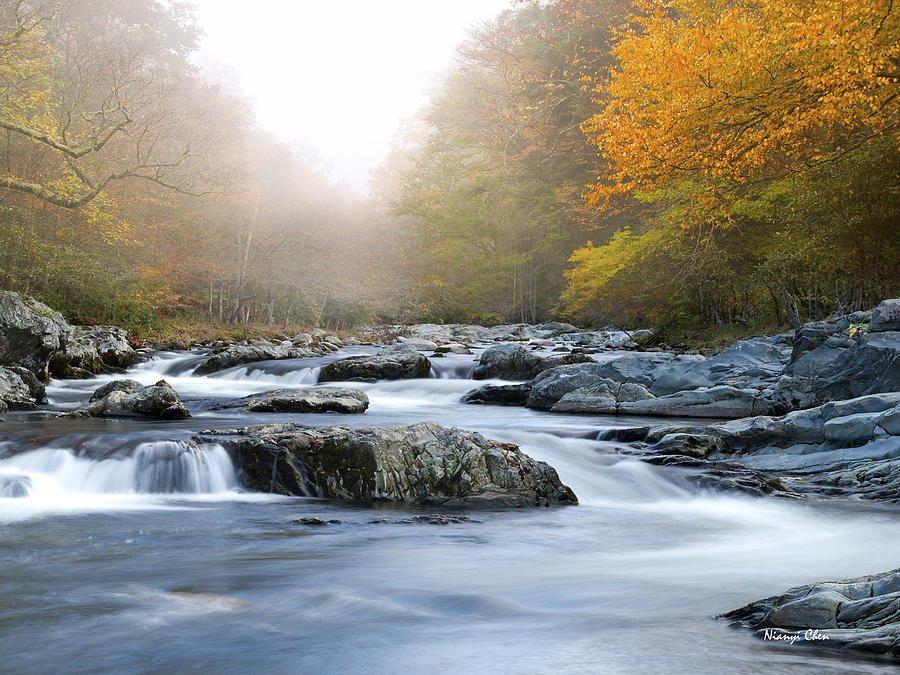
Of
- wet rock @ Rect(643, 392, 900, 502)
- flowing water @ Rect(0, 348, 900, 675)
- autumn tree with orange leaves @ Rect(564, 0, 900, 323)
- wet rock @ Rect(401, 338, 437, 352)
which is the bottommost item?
flowing water @ Rect(0, 348, 900, 675)

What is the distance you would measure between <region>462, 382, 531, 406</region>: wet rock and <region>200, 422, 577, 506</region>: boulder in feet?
23.0

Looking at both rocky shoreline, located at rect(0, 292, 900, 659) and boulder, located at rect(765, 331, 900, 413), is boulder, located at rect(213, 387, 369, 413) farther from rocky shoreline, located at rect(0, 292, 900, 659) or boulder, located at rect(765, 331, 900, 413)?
boulder, located at rect(765, 331, 900, 413)

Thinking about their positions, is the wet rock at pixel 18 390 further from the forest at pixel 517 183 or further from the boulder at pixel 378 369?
the boulder at pixel 378 369

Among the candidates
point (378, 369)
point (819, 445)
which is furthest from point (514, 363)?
point (819, 445)

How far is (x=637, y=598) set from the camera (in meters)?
3.55

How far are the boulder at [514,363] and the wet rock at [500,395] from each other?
2.08 metres

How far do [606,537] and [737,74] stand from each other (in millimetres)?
9403

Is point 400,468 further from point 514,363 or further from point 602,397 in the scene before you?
point 514,363

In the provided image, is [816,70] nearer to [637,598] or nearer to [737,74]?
[737,74]

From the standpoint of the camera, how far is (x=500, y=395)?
13688mm

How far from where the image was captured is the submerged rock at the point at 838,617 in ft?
7.23

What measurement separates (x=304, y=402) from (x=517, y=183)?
2584cm

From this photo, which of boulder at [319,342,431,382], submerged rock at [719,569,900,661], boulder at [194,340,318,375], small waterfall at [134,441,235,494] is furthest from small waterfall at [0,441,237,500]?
boulder at [194,340,318,375]

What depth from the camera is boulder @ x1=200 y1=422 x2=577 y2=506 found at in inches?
236
